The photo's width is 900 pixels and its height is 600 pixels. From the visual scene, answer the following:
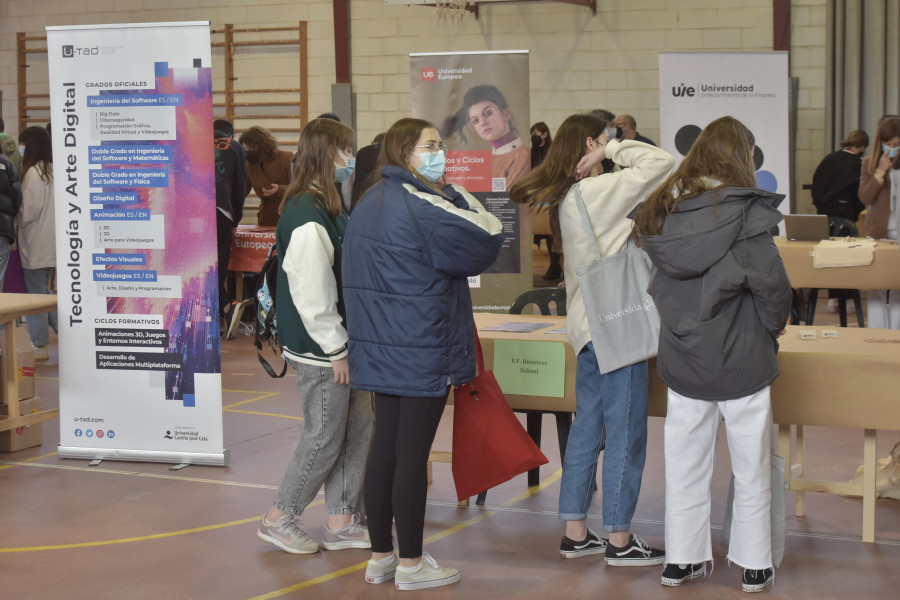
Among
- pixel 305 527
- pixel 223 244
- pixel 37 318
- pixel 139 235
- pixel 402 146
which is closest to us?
pixel 402 146

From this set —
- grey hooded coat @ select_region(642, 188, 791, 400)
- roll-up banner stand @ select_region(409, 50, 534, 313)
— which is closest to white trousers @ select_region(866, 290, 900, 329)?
roll-up banner stand @ select_region(409, 50, 534, 313)

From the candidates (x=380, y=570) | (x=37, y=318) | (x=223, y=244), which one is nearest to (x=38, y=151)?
(x=37, y=318)

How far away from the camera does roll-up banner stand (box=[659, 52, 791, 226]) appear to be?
8.00 meters

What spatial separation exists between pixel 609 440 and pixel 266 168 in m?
5.72

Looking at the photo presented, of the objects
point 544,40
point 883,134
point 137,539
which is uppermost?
point 544,40

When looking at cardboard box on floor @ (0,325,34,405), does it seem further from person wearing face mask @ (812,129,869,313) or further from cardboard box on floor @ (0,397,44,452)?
person wearing face mask @ (812,129,869,313)

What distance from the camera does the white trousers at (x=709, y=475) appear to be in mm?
2822

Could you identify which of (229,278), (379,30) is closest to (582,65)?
(379,30)

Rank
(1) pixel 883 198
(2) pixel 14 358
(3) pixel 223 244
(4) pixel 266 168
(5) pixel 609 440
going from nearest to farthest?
(5) pixel 609 440 < (2) pixel 14 358 < (1) pixel 883 198 < (3) pixel 223 244 < (4) pixel 266 168

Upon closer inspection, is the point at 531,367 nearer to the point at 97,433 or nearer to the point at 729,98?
the point at 97,433

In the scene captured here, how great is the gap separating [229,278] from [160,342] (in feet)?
13.2

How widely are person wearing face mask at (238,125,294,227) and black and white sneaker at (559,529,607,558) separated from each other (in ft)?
17.8

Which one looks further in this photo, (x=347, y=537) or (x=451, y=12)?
(x=451, y=12)

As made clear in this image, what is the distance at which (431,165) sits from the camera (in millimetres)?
2842
